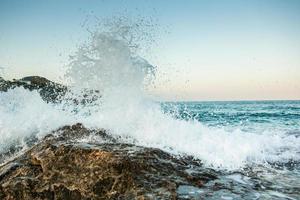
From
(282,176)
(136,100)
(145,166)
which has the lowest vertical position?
(282,176)

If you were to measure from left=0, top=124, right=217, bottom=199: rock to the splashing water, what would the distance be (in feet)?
4.33

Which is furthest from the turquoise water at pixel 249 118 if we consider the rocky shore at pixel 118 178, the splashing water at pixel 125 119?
the rocky shore at pixel 118 178

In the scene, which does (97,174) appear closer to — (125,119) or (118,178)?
(118,178)

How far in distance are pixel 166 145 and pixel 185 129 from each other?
4.64 feet

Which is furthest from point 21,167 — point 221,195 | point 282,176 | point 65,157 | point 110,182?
point 282,176

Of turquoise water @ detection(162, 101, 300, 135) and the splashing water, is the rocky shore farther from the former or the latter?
turquoise water @ detection(162, 101, 300, 135)

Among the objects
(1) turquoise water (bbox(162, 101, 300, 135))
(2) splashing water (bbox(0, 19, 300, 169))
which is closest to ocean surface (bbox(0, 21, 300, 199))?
(2) splashing water (bbox(0, 19, 300, 169))

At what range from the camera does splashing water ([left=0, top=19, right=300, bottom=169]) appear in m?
6.59

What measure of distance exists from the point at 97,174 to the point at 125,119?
11.8 ft

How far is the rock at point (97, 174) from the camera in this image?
3766mm

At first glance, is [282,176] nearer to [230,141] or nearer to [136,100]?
[230,141]

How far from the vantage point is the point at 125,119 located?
755 cm

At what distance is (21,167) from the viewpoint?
442cm

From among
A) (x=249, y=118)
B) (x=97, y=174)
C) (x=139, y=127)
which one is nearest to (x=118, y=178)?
(x=97, y=174)
